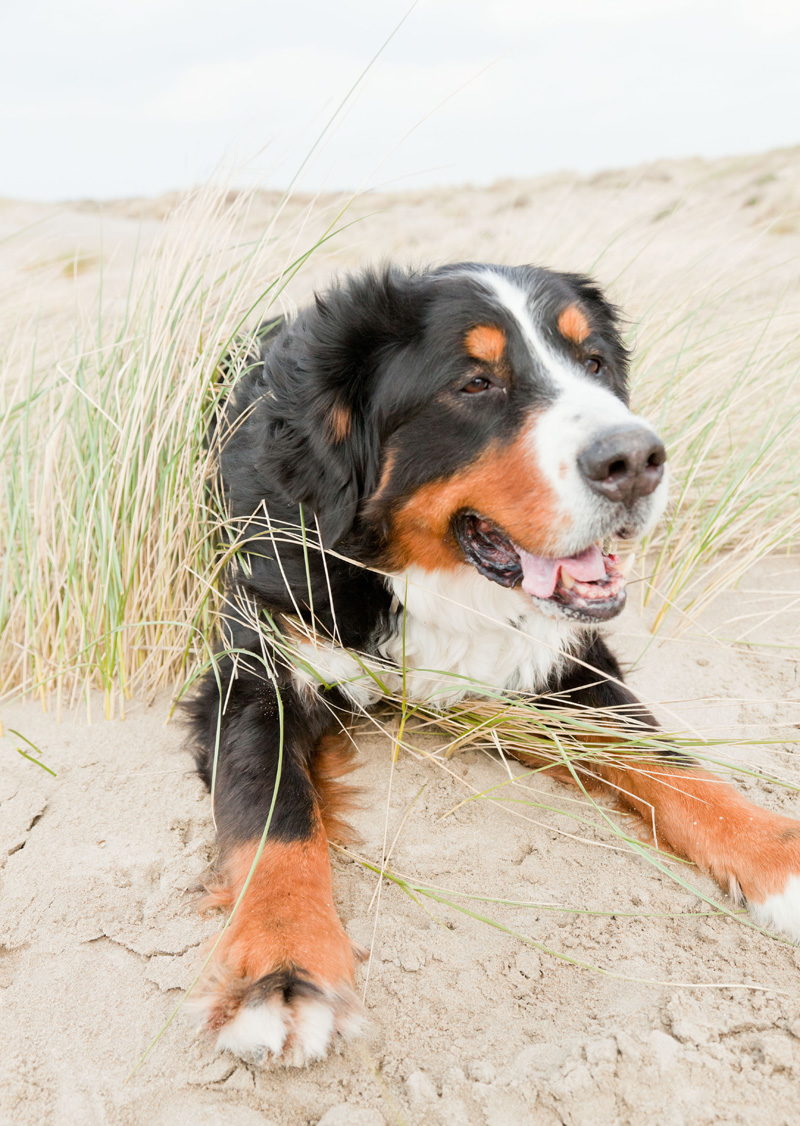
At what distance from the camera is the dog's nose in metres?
2.22

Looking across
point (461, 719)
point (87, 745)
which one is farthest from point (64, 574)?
point (461, 719)

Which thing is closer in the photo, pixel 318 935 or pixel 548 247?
pixel 318 935

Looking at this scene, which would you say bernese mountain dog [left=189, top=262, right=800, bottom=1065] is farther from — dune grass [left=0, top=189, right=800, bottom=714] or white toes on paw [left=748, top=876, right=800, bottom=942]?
dune grass [left=0, top=189, right=800, bottom=714]

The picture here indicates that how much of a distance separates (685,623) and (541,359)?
157 centimetres

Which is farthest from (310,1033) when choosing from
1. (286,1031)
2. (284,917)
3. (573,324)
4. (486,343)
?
(573,324)

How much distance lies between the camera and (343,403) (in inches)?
106

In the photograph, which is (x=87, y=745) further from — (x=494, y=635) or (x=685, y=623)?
(x=685, y=623)

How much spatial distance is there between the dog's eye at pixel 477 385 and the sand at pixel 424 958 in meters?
1.08

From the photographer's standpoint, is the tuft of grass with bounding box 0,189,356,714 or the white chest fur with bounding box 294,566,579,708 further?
the tuft of grass with bounding box 0,189,356,714

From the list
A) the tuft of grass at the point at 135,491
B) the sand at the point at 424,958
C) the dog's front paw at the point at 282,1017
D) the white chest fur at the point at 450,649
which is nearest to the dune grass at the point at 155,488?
the tuft of grass at the point at 135,491

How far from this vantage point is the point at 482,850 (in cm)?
252

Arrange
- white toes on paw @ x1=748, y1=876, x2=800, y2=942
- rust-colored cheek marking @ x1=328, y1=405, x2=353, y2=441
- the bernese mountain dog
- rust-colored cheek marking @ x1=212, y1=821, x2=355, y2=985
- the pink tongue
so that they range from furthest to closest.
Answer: rust-colored cheek marking @ x1=328, y1=405, x2=353, y2=441, the pink tongue, the bernese mountain dog, white toes on paw @ x1=748, y1=876, x2=800, y2=942, rust-colored cheek marking @ x1=212, y1=821, x2=355, y2=985

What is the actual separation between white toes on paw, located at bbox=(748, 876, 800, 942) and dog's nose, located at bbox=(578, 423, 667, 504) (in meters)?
1.00

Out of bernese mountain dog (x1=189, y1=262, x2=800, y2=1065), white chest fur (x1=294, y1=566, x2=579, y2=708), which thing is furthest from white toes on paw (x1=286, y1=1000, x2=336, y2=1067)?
white chest fur (x1=294, y1=566, x2=579, y2=708)
